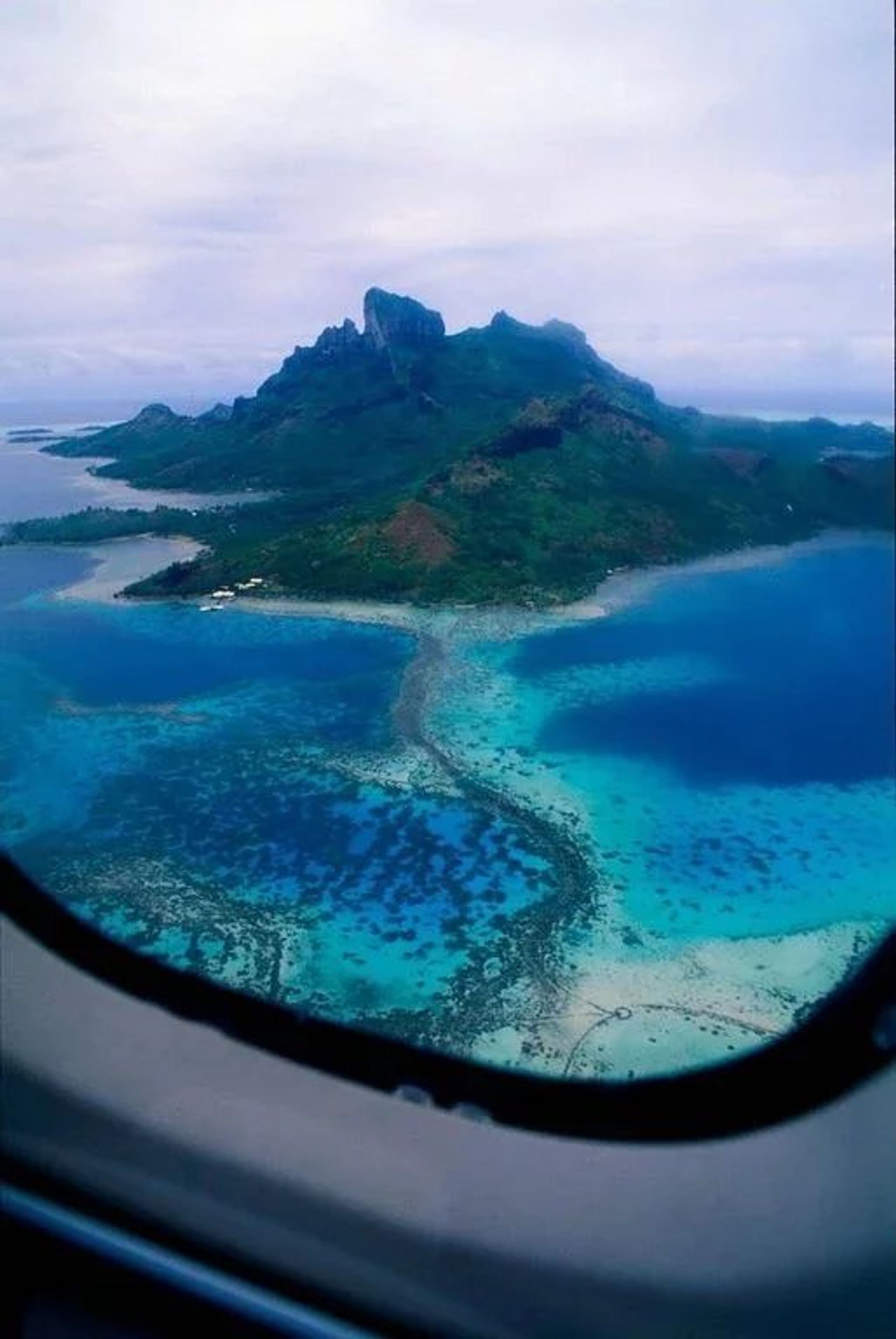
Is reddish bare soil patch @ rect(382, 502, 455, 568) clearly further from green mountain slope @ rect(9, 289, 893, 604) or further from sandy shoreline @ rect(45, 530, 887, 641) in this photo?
sandy shoreline @ rect(45, 530, 887, 641)

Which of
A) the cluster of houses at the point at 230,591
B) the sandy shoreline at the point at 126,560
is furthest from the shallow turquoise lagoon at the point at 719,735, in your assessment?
the sandy shoreline at the point at 126,560

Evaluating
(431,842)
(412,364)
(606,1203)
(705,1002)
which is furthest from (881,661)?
(431,842)

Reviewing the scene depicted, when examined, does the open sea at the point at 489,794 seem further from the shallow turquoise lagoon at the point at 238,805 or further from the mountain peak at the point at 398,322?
the mountain peak at the point at 398,322

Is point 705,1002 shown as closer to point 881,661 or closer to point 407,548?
point 881,661

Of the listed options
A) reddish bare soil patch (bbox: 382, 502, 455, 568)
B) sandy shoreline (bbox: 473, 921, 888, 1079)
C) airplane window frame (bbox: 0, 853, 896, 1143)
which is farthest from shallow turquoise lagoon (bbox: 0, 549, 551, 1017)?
reddish bare soil patch (bbox: 382, 502, 455, 568)

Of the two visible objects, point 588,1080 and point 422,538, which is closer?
point 588,1080

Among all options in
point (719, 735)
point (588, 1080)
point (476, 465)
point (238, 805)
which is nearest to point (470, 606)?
point (476, 465)

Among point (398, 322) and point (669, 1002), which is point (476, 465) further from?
point (669, 1002)
